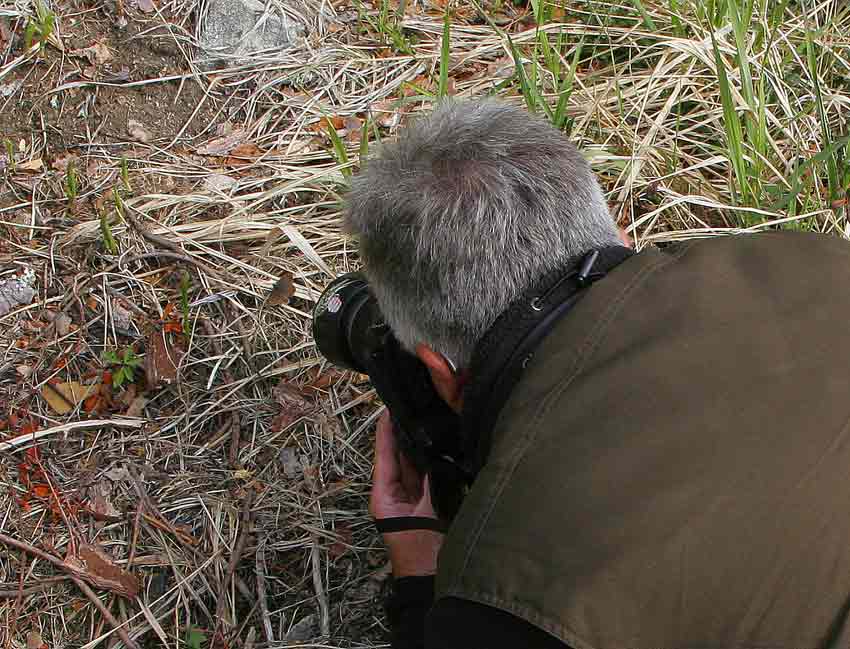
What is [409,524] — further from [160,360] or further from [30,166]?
[30,166]

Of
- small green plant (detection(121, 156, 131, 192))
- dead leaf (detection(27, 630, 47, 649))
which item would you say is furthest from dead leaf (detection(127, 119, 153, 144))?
dead leaf (detection(27, 630, 47, 649))

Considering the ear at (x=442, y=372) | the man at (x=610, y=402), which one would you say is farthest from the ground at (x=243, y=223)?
the man at (x=610, y=402)

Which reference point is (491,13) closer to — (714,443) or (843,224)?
Answer: (843,224)

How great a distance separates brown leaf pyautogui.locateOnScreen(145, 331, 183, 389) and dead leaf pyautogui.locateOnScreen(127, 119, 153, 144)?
752 mm

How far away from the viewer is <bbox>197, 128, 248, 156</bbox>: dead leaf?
8.87 ft

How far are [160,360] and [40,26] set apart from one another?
54.2 inches

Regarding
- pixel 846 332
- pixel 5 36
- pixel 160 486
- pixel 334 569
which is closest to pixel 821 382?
pixel 846 332

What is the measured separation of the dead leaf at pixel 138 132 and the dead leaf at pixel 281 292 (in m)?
0.77

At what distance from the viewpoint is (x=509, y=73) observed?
2.79 m

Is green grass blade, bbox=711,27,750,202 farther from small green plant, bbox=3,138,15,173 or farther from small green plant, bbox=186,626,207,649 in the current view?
small green plant, bbox=3,138,15,173

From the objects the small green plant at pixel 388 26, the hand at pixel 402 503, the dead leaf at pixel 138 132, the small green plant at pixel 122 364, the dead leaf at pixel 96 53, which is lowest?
the small green plant at pixel 122 364

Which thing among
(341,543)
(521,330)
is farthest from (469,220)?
(341,543)

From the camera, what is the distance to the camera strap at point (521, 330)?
45.3 inches

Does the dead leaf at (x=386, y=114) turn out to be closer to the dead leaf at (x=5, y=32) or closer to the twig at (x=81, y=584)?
the dead leaf at (x=5, y=32)
